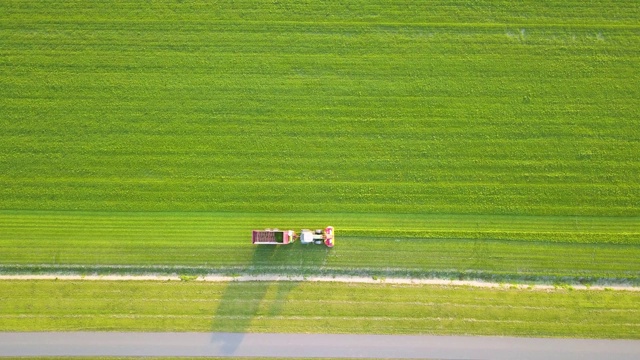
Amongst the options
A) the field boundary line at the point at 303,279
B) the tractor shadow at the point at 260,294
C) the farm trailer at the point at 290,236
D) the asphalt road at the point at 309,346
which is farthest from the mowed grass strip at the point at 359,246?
the asphalt road at the point at 309,346

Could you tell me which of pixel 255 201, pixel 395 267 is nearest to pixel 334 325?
pixel 395 267

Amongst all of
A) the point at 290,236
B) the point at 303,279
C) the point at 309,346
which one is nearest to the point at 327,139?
the point at 290,236

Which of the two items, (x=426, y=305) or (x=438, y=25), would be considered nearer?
(x=426, y=305)

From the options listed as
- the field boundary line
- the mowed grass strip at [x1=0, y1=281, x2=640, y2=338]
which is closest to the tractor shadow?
the mowed grass strip at [x1=0, y1=281, x2=640, y2=338]

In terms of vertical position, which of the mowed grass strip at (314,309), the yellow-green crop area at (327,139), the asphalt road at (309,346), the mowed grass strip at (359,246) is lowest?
the asphalt road at (309,346)

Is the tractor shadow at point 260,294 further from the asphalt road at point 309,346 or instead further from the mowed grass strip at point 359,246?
the asphalt road at point 309,346

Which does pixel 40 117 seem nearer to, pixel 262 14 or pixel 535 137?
pixel 262 14

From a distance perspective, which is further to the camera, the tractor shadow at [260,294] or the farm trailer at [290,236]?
the tractor shadow at [260,294]
